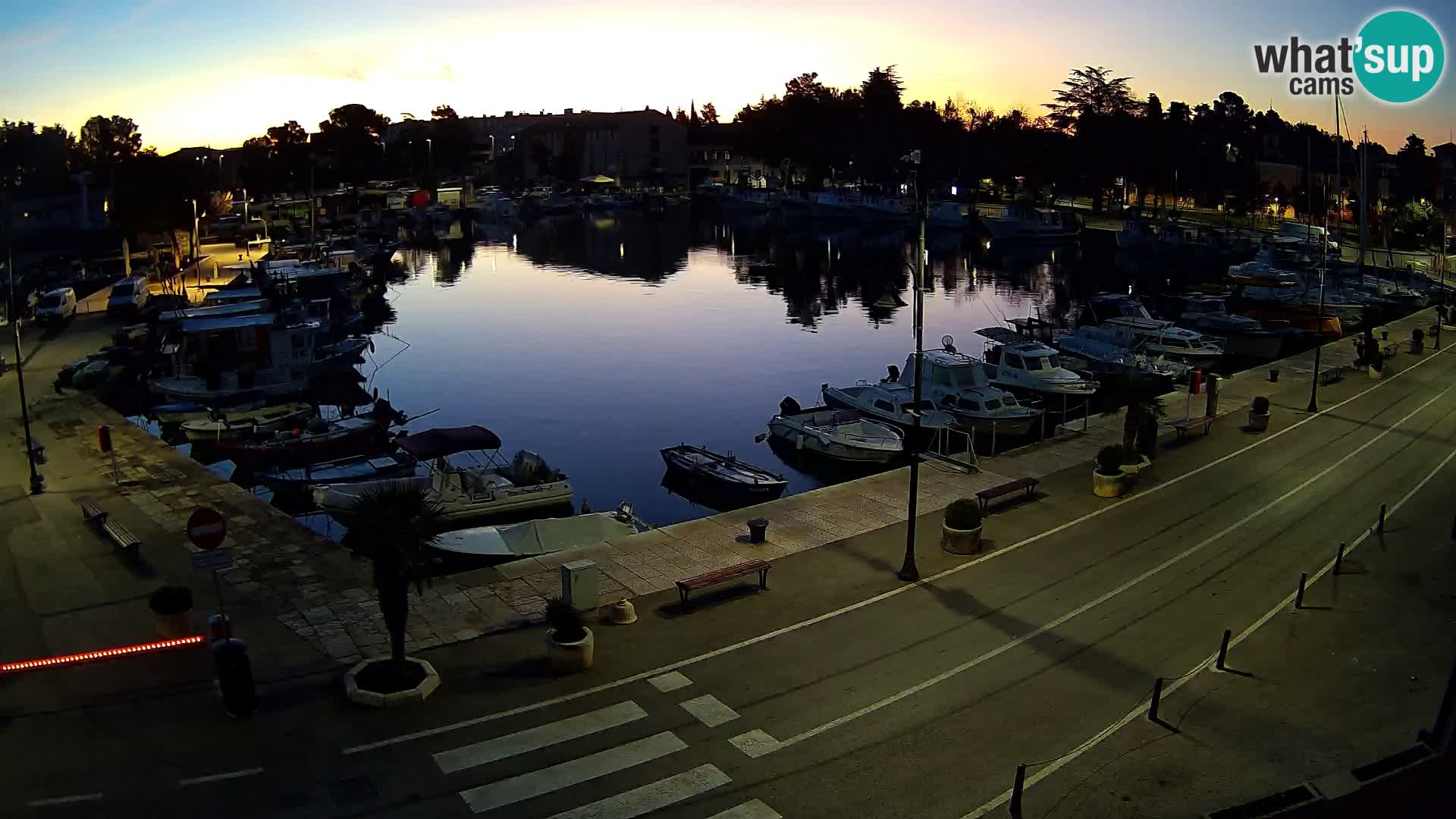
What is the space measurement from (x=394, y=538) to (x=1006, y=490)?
51.3ft

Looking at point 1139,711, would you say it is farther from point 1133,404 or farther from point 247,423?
point 247,423

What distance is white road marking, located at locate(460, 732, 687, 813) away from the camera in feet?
44.0

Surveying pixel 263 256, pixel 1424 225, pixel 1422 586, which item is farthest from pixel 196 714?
pixel 1424 225

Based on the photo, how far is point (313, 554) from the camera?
75.9ft

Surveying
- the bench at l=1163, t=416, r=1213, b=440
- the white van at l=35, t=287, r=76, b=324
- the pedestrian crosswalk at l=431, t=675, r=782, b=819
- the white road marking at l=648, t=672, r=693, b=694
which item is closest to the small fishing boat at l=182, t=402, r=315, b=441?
the white van at l=35, t=287, r=76, b=324

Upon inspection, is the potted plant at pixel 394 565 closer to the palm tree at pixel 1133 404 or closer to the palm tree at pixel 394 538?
the palm tree at pixel 394 538

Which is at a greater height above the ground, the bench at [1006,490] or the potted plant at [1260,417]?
the potted plant at [1260,417]

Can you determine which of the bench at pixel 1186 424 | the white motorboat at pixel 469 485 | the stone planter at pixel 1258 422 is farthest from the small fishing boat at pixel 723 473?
the stone planter at pixel 1258 422

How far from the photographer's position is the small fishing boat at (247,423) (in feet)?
129

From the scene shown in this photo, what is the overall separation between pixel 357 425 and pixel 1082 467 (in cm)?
2474

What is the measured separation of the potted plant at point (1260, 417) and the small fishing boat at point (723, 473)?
15006mm

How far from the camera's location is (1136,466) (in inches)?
1110

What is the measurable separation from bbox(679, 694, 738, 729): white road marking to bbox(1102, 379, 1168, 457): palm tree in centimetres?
1640

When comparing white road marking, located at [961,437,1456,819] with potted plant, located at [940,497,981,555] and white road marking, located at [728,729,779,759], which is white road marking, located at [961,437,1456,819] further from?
potted plant, located at [940,497,981,555]
